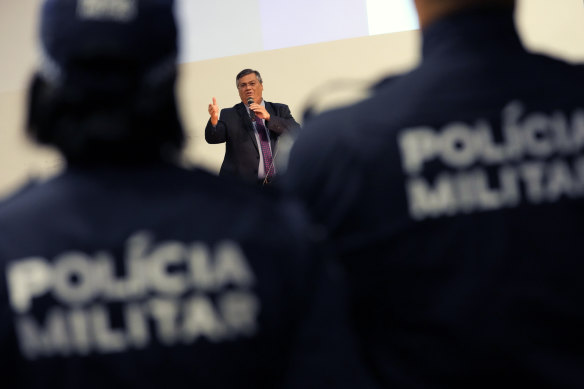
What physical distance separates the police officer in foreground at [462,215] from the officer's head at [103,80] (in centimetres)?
19

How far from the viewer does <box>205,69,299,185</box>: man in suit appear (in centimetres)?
368

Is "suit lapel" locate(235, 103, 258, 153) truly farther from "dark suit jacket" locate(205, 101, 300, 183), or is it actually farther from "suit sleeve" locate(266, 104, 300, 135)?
"suit sleeve" locate(266, 104, 300, 135)

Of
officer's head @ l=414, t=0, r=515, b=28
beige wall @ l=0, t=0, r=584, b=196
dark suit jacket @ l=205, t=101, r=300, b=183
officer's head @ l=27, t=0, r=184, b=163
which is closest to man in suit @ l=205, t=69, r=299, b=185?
dark suit jacket @ l=205, t=101, r=300, b=183

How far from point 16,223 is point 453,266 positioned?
0.47 meters

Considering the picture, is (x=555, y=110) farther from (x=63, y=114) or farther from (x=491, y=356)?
(x=63, y=114)

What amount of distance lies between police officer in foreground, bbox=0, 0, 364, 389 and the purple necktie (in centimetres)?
293

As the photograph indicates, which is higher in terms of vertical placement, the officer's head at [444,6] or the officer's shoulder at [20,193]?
the officer's head at [444,6]

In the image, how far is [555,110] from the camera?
0.79 meters

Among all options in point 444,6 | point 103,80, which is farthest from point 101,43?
point 444,6

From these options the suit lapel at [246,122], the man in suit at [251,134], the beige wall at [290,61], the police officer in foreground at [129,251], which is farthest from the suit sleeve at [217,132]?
the police officer in foreground at [129,251]

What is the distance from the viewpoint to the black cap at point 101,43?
0.70 meters

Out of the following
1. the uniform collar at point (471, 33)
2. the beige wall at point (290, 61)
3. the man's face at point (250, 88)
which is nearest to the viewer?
the uniform collar at point (471, 33)

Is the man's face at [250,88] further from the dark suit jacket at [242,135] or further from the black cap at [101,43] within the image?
the black cap at [101,43]

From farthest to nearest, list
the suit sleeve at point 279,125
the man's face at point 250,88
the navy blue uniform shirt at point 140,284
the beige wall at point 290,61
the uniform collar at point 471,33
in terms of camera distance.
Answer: the beige wall at point 290,61 → the man's face at point 250,88 → the suit sleeve at point 279,125 → the uniform collar at point 471,33 → the navy blue uniform shirt at point 140,284
